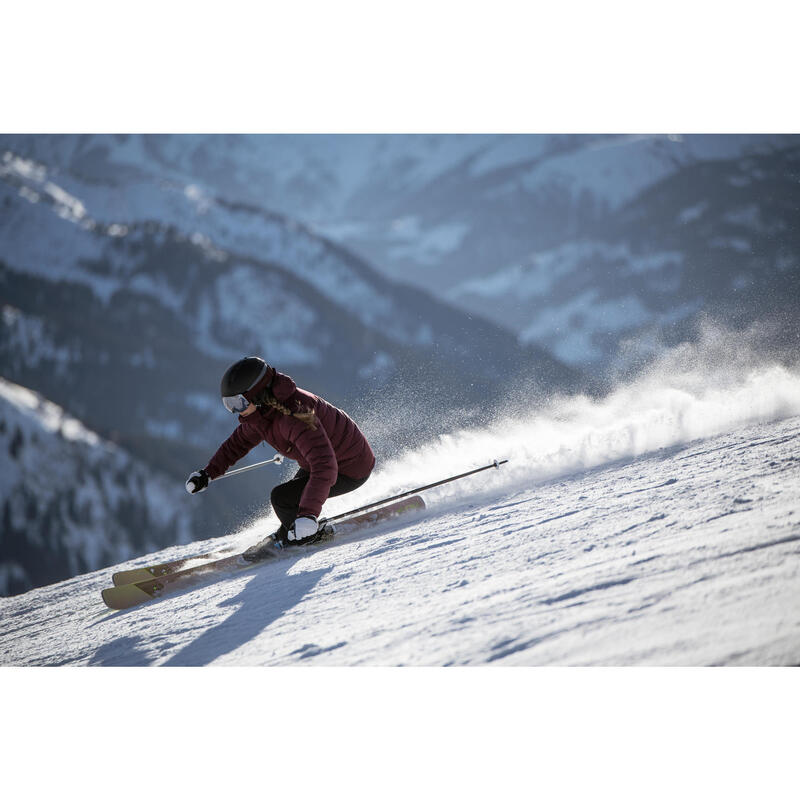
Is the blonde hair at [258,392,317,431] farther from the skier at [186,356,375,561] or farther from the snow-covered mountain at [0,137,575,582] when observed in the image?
the snow-covered mountain at [0,137,575,582]

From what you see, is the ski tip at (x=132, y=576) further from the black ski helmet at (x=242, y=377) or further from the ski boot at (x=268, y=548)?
the black ski helmet at (x=242, y=377)

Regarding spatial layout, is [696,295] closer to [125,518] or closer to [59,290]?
[59,290]

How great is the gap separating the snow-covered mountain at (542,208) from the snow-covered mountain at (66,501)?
24047 mm

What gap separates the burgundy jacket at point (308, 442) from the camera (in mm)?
3936

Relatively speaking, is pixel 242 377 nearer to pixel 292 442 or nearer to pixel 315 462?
pixel 292 442

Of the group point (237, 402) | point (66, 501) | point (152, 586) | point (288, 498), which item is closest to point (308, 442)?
point (237, 402)

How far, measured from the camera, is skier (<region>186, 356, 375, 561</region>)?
3.93 meters

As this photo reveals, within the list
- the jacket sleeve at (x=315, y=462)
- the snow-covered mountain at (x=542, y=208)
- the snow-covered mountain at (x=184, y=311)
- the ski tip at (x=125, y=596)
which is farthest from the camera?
the snow-covered mountain at (x=542, y=208)

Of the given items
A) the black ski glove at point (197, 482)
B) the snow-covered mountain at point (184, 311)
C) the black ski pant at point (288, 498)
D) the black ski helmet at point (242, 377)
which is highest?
the snow-covered mountain at point (184, 311)

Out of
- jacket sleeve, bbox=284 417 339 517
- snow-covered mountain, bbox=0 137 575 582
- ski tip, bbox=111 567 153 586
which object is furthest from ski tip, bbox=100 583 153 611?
snow-covered mountain, bbox=0 137 575 582

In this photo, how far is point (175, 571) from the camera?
4895mm

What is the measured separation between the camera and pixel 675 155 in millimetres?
75438

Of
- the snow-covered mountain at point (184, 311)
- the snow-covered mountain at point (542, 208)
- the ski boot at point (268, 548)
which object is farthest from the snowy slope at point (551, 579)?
the snow-covered mountain at point (184, 311)

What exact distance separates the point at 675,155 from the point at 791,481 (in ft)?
265
